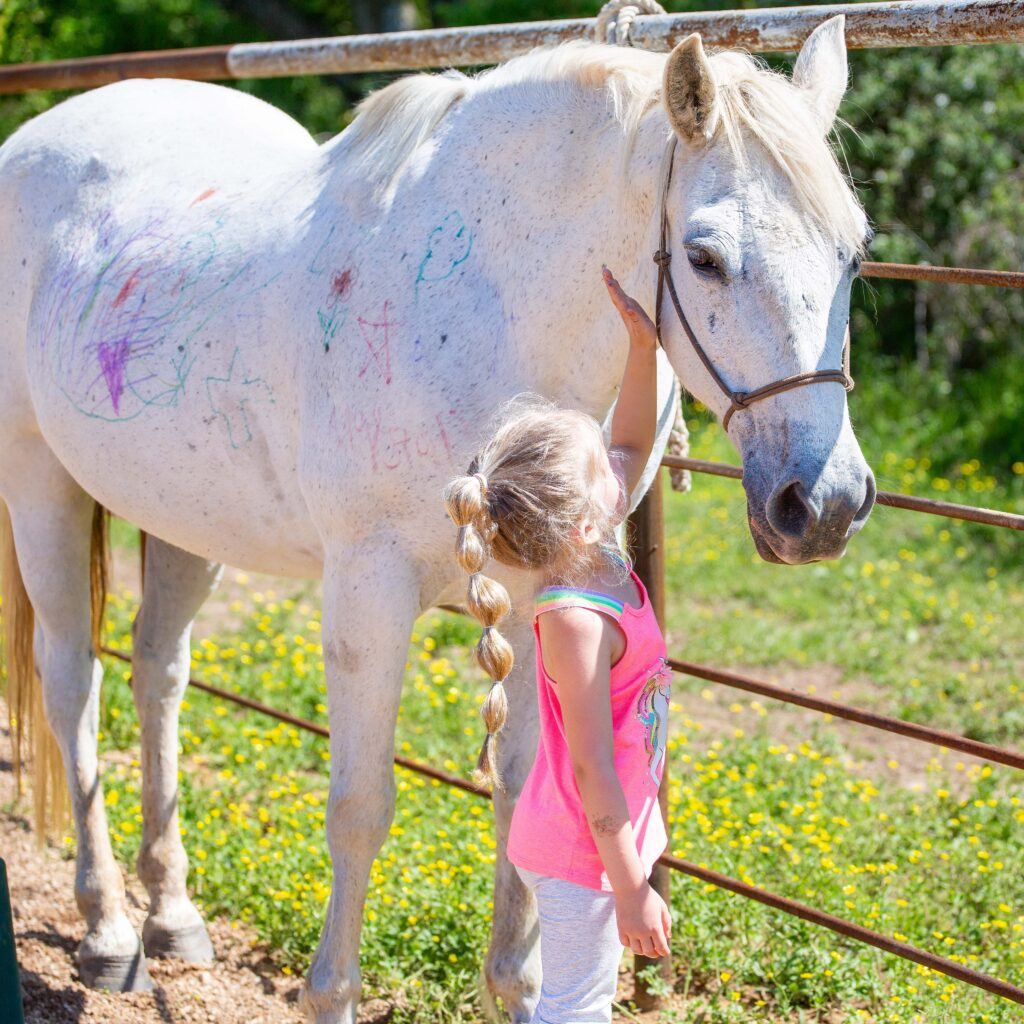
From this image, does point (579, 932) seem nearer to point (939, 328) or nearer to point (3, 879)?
point (3, 879)

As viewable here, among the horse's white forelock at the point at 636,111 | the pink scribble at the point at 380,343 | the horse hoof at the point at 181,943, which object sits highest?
the horse's white forelock at the point at 636,111

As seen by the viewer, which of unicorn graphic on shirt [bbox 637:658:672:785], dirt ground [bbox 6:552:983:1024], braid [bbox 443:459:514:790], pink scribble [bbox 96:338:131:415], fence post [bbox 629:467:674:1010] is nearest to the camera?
braid [bbox 443:459:514:790]

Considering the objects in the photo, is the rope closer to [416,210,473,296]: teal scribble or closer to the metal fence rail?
[416,210,473,296]: teal scribble

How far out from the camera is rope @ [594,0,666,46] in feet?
8.25

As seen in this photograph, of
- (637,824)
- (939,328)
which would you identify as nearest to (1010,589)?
(939,328)

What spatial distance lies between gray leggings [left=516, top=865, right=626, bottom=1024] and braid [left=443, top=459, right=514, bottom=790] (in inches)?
12.5

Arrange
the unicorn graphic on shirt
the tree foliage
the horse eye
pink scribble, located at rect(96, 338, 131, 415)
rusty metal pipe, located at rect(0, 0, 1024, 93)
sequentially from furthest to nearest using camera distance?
1. the tree foliage
2. pink scribble, located at rect(96, 338, 131, 415)
3. rusty metal pipe, located at rect(0, 0, 1024, 93)
4. the unicorn graphic on shirt
5. the horse eye

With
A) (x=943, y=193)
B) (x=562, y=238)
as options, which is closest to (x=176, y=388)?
(x=562, y=238)

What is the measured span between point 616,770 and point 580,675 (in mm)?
231

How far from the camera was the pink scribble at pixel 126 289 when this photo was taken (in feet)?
8.64

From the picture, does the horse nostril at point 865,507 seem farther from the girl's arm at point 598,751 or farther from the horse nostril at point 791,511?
the girl's arm at point 598,751

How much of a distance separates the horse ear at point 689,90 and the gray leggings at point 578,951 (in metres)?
1.15

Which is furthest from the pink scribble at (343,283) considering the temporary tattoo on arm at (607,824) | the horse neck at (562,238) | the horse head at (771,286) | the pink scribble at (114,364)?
the temporary tattoo on arm at (607,824)

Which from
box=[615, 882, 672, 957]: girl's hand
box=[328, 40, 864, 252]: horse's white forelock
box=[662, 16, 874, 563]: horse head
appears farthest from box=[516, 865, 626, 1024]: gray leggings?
box=[328, 40, 864, 252]: horse's white forelock
